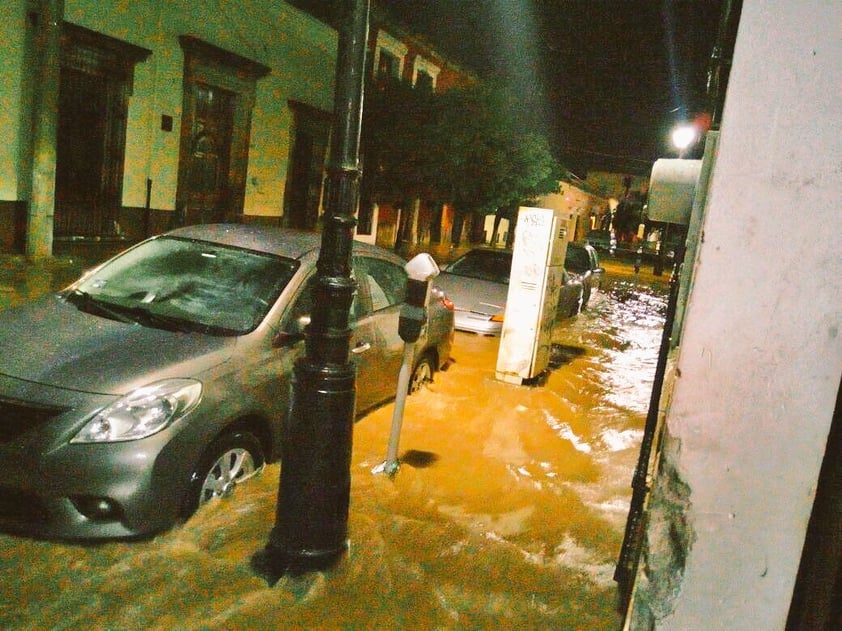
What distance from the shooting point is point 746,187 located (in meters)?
1.76

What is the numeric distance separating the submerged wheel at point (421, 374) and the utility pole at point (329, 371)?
10.4ft

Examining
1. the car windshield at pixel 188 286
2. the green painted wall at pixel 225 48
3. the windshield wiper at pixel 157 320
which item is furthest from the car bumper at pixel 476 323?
the green painted wall at pixel 225 48

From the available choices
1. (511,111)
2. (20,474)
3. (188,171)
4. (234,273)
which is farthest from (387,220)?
(20,474)

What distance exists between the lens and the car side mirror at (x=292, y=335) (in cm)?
423

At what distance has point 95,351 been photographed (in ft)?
11.9

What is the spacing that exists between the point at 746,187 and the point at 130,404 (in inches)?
113

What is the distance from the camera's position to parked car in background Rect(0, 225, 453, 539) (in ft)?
10.6

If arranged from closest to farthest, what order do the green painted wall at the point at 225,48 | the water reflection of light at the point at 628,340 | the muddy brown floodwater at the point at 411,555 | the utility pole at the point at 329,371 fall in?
the muddy brown floodwater at the point at 411,555 → the utility pole at the point at 329,371 → the water reflection of light at the point at 628,340 → the green painted wall at the point at 225,48

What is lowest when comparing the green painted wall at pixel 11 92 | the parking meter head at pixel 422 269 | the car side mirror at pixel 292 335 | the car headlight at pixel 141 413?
the car headlight at pixel 141 413

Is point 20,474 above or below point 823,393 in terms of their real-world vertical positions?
below

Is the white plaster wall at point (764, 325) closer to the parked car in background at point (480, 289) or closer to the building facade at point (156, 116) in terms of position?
the parked car in background at point (480, 289)

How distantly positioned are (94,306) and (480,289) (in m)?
6.44

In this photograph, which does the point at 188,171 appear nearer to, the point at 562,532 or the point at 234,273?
the point at 234,273

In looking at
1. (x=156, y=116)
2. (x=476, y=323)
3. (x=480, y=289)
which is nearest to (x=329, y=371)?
(x=476, y=323)
